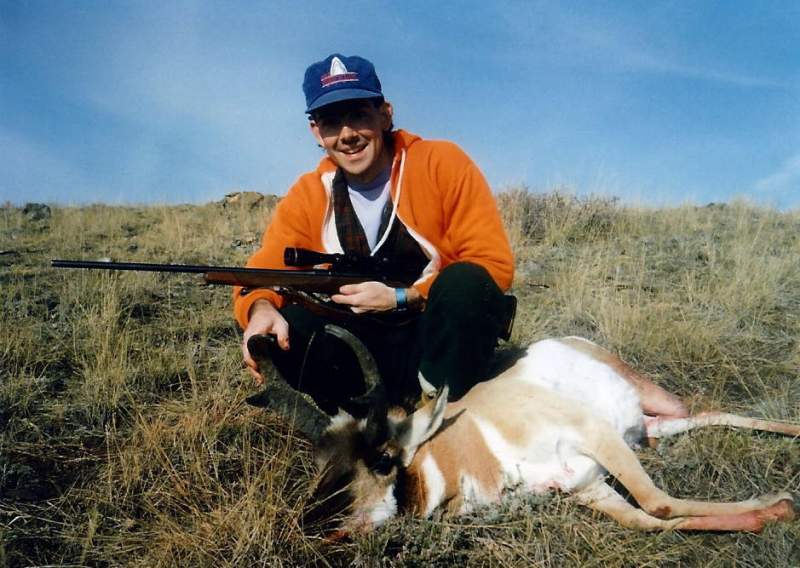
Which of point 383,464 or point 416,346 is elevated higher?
point 416,346

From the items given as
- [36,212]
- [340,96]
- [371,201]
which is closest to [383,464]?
[371,201]

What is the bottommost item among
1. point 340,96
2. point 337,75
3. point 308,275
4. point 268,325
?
point 268,325

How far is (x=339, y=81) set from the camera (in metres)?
3.40

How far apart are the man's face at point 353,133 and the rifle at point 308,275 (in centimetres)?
58

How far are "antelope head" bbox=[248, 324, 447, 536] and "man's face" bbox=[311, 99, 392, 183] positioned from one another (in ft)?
4.26

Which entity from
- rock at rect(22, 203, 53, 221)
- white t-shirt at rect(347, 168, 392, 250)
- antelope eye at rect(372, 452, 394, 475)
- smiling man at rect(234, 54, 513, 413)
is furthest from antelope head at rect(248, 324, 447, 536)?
rock at rect(22, 203, 53, 221)

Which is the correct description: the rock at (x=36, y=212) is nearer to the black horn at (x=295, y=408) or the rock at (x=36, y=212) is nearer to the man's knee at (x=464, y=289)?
the black horn at (x=295, y=408)

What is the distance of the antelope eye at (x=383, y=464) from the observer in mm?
2750

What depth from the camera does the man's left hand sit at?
334 cm

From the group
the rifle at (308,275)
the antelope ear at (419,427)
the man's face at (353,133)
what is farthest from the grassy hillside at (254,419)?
the man's face at (353,133)

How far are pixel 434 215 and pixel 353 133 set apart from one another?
2.26 feet

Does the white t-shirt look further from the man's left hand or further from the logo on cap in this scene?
the logo on cap

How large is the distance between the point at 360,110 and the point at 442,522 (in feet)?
7.65

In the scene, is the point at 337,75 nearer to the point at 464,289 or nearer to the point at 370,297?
the point at 370,297
